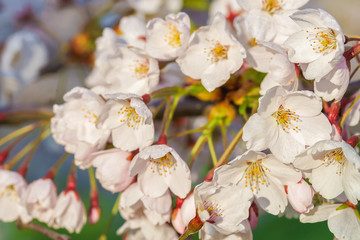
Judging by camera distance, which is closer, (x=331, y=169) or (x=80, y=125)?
(x=331, y=169)

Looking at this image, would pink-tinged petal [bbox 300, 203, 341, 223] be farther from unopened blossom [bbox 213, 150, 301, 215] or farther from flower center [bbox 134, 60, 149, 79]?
flower center [bbox 134, 60, 149, 79]

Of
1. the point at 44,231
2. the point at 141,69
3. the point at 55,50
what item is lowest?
the point at 55,50

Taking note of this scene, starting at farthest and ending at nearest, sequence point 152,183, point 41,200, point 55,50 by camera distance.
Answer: point 55,50 < point 41,200 < point 152,183

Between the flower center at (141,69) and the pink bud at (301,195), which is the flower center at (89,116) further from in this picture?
the pink bud at (301,195)

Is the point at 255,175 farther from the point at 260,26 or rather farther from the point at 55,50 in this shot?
the point at 55,50

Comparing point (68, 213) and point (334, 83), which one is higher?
point (334, 83)

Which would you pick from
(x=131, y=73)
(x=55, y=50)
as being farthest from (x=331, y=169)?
(x=55, y=50)

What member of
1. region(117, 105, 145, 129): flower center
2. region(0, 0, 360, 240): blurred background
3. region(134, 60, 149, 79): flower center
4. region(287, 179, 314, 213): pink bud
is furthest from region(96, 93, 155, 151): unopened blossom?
region(0, 0, 360, 240): blurred background

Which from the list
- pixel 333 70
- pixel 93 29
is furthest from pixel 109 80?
pixel 93 29
